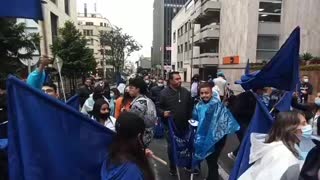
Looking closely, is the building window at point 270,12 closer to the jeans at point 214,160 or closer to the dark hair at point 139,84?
the jeans at point 214,160

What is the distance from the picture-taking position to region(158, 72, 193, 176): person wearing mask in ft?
19.6

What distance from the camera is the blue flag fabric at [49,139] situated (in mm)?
2527

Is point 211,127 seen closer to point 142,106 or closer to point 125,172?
point 142,106

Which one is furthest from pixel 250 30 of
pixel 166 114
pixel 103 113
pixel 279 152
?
pixel 279 152

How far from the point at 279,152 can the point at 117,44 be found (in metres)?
53.9

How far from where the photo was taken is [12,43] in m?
10.6

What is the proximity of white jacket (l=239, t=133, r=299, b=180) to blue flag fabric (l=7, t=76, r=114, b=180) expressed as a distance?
1.14m

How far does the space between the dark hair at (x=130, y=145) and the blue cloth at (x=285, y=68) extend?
2.77 m

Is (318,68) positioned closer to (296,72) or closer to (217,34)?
(296,72)

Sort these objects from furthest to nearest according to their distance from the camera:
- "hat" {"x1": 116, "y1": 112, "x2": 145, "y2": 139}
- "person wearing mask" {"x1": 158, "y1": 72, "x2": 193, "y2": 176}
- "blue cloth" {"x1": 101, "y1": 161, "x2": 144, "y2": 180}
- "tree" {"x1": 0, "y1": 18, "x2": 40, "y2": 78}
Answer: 1. "tree" {"x1": 0, "y1": 18, "x2": 40, "y2": 78}
2. "person wearing mask" {"x1": 158, "y1": 72, "x2": 193, "y2": 176}
3. "hat" {"x1": 116, "y1": 112, "x2": 145, "y2": 139}
4. "blue cloth" {"x1": 101, "y1": 161, "x2": 144, "y2": 180}

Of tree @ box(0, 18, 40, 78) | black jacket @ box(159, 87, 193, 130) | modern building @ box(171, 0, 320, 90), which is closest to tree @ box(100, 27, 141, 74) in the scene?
modern building @ box(171, 0, 320, 90)

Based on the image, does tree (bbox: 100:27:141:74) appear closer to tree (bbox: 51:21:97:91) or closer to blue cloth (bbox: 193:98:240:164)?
tree (bbox: 51:21:97:91)

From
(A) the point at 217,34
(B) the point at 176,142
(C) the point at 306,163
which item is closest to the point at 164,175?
(B) the point at 176,142

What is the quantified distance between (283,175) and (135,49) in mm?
55915
